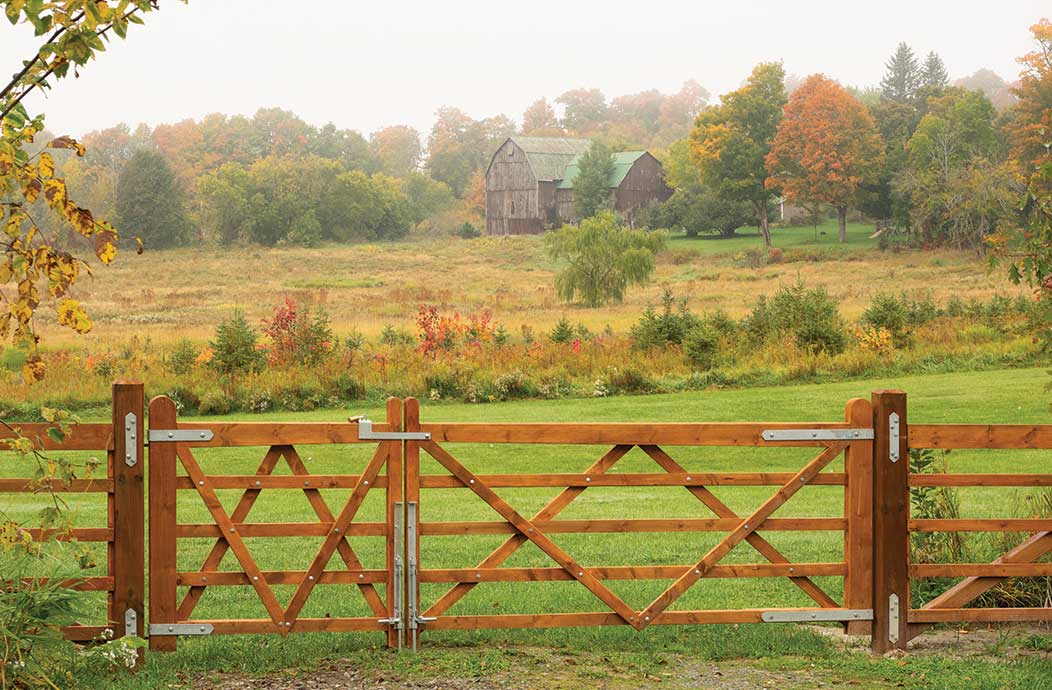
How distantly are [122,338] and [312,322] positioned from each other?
823 centimetres

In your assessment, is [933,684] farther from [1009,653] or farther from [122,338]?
[122,338]

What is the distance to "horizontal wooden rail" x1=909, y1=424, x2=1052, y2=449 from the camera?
23.1ft

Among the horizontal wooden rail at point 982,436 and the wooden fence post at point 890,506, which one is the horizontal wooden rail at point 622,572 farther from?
the horizontal wooden rail at point 982,436

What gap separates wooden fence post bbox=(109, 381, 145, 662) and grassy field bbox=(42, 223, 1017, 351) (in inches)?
990

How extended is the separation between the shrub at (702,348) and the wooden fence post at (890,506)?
19.5 metres

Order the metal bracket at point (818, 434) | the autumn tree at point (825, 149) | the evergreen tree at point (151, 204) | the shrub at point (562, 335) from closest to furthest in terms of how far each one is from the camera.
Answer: the metal bracket at point (818, 434)
the shrub at point (562, 335)
the autumn tree at point (825, 149)
the evergreen tree at point (151, 204)

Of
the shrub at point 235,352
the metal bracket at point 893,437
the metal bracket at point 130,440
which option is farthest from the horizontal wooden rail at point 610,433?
the shrub at point 235,352

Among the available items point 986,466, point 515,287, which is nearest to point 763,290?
point 515,287

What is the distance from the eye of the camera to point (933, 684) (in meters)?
6.50

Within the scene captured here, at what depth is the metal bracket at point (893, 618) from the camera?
706 cm

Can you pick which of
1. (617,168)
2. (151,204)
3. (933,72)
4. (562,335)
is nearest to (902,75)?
(933,72)

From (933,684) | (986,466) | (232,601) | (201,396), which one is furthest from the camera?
(201,396)

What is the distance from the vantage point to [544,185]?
309ft

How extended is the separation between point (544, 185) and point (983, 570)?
289 feet
